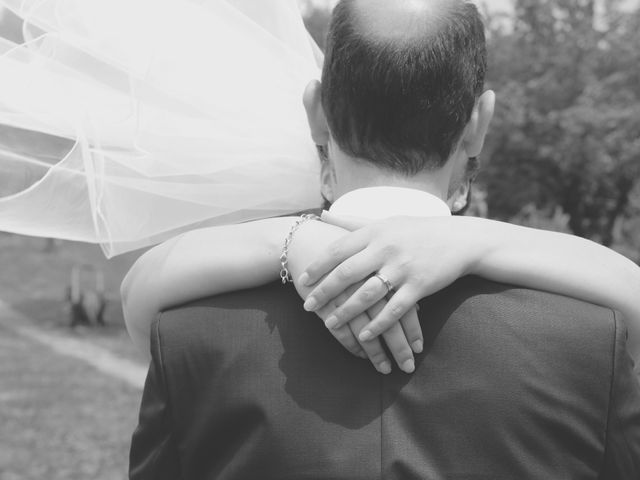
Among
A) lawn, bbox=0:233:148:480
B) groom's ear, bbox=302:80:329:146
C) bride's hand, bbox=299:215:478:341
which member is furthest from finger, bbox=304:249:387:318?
lawn, bbox=0:233:148:480

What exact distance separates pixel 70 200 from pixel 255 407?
81 centimetres

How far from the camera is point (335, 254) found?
1.47m

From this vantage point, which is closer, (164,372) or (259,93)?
(164,372)

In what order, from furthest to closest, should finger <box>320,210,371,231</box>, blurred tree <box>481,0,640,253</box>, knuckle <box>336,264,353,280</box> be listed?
blurred tree <box>481,0,640,253</box>, finger <box>320,210,371,231</box>, knuckle <box>336,264,353,280</box>

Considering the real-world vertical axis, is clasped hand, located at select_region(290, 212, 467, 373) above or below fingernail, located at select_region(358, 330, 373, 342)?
above

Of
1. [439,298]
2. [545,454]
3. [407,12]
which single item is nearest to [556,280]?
[439,298]

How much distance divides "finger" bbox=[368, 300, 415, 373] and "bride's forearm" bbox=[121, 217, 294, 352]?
0.77 ft

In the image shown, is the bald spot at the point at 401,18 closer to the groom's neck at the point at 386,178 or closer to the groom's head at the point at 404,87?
the groom's head at the point at 404,87

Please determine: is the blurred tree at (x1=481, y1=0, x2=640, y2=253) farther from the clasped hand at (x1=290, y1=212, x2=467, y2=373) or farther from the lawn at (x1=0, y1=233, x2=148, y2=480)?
the clasped hand at (x1=290, y1=212, x2=467, y2=373)

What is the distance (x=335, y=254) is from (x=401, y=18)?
47cm

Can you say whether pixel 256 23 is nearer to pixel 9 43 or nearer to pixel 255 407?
pixel 9 43

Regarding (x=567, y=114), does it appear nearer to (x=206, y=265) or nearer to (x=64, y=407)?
(x=64, y=407)

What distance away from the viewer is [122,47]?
2.04 m

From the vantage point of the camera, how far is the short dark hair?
152 centimetres
